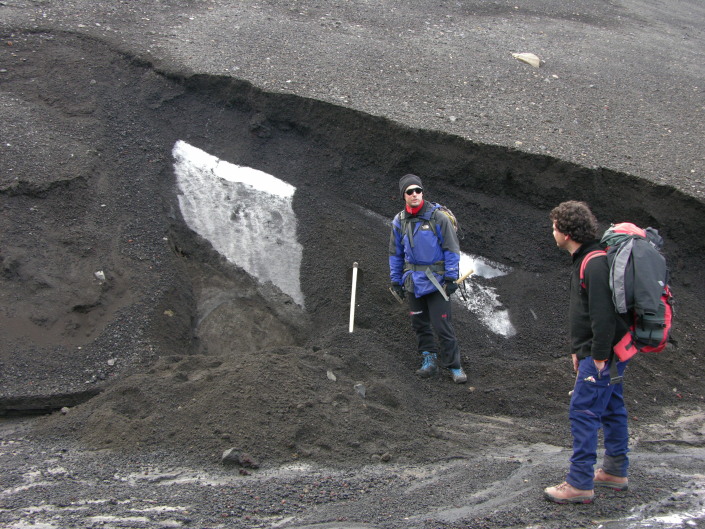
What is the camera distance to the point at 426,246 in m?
5.99

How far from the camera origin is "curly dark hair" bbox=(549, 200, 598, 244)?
394 cm

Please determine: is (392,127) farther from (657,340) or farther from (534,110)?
(657,340)

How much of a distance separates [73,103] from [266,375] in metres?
5.57

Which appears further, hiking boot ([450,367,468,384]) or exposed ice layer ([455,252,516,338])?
exposed ice layer ([455,252,516,338])

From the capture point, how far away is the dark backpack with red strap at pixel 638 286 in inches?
142

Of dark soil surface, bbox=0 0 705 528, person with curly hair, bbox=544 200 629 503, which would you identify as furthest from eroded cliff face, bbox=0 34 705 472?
person with curly hair, bbox=544 200 629 503

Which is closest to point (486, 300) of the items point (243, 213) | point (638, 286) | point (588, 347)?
point (243, 213)

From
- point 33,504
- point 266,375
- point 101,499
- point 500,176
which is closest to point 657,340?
point 266,375

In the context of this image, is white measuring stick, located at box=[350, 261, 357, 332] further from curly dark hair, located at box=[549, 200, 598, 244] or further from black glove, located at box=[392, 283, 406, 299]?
curly dark hair, located at box=[549, 200, 598, 244]

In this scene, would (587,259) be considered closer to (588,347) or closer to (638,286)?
(638,286)

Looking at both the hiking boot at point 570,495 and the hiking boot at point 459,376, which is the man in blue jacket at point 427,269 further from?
the hiking boot at point 570,495

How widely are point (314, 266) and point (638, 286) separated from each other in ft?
16.0

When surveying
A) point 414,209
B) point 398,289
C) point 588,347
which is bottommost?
point 398,289

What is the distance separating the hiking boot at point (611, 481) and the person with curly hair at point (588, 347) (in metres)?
0.18
